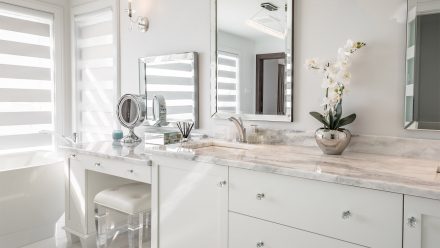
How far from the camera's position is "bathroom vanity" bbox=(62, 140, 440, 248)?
122 cm

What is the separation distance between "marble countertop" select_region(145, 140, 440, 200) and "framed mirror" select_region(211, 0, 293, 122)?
0.98 feet

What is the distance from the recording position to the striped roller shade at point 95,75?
3416mm

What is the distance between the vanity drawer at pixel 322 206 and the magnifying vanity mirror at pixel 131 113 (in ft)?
4.35

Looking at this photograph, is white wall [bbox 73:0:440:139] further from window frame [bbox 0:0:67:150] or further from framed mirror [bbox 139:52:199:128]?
window frame [bbox 0:0:67:150]

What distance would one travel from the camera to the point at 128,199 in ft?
7.49

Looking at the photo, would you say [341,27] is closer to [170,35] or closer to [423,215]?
[423,215]

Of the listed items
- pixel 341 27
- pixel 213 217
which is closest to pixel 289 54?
pixel 341 27

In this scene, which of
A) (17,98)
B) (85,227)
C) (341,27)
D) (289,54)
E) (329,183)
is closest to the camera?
(329,183)

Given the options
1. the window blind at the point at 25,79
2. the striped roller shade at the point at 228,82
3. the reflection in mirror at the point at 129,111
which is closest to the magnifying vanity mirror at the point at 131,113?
the reflection in mirror at the point at 129,111

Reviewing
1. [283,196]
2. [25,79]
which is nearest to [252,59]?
[283,196]

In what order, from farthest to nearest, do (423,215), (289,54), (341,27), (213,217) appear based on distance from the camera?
(289,54), (341,27), (213,217), (423,215)

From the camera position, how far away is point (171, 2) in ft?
9.11

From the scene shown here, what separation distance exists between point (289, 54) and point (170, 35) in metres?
1.11

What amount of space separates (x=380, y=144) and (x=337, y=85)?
14.9 inches
